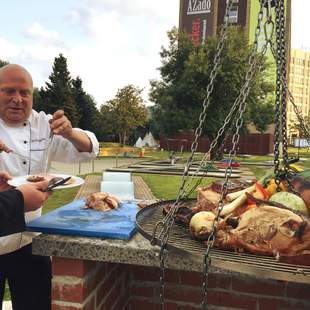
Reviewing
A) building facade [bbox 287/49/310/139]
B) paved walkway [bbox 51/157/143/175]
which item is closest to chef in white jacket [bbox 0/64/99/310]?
paved walkway [bbox 51/157/143/175]

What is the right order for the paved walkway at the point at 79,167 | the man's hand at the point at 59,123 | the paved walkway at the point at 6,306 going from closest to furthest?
the man's hand at the point at 59,123 < the paved walkway at the point at 6,306 < the paved walkway at the point at 79,167

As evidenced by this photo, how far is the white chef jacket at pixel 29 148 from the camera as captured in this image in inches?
91.8

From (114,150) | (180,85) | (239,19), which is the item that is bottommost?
(114,150)

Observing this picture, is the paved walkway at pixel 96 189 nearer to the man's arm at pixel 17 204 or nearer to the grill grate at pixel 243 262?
the man's arm at pixel 17 204

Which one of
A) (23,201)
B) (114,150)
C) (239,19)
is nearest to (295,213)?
(23,201)

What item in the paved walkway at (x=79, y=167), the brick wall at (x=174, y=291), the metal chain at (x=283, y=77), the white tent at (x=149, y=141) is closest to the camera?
the metal chain at (x=283, y=77)

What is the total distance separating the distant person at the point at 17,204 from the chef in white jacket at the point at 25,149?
0.45m

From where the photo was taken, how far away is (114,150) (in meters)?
35.0

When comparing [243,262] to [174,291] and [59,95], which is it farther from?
[59,95]

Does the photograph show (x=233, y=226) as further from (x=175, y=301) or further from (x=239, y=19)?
(x=239, y=19)

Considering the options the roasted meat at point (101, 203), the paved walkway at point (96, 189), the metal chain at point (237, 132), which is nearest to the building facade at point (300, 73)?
the paved walkway at point (96, 189)

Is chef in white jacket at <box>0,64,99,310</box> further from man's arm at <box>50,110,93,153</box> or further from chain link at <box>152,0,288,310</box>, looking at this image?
chain link at <box>152,0,288,310</box>

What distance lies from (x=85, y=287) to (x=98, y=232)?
0.28 meters

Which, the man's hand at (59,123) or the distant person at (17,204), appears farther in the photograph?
the man's hand at (59,123)
